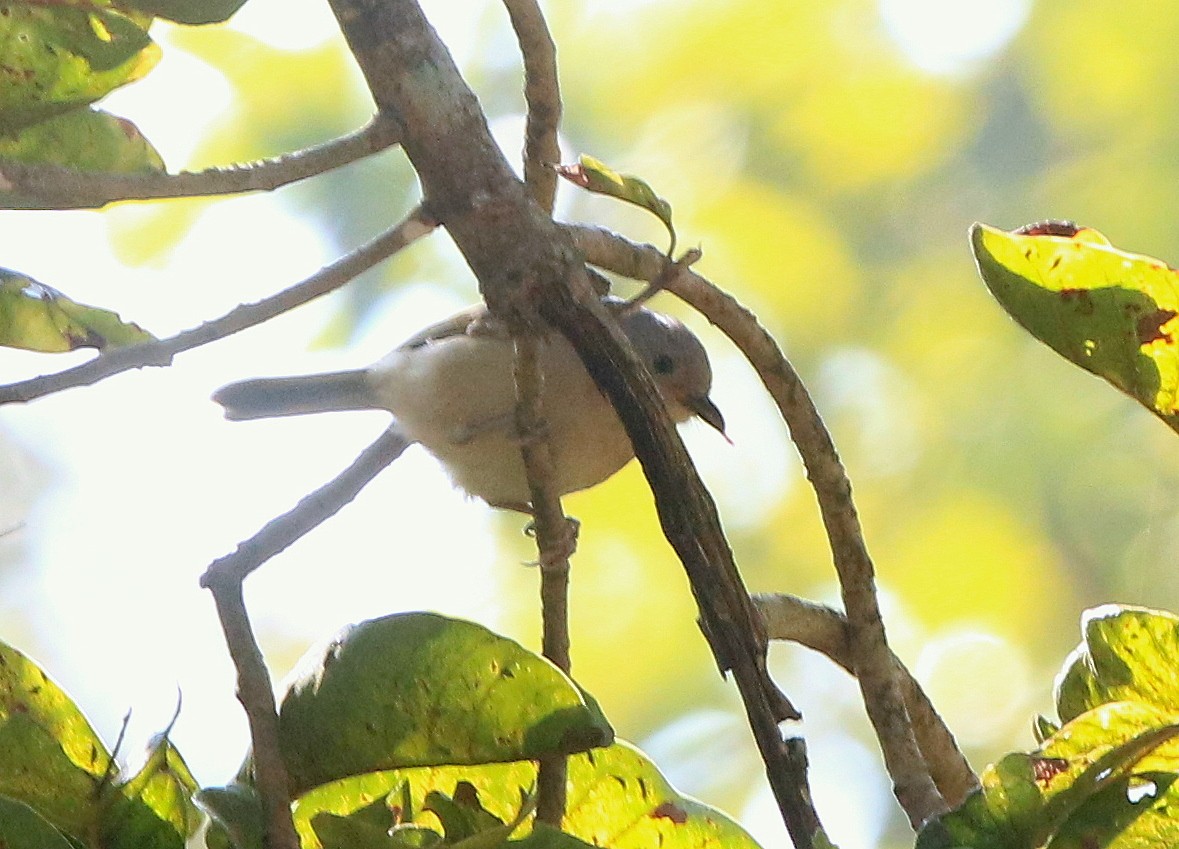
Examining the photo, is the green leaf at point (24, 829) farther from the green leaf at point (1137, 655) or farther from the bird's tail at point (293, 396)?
the bird's tail at point (293, 396)

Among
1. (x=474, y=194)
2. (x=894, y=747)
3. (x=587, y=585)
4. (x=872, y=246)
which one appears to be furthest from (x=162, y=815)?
(x=872, y=246)

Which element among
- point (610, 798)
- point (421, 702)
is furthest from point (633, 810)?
point (421, 702)

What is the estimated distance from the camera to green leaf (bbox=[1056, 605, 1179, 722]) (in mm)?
1009

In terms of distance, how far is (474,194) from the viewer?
1.12 meters

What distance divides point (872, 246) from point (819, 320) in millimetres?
401

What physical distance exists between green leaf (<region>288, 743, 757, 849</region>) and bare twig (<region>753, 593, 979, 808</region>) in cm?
30

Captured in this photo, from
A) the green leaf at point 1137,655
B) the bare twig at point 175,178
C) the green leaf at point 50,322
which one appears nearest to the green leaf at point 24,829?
the bare twig at point 175,178

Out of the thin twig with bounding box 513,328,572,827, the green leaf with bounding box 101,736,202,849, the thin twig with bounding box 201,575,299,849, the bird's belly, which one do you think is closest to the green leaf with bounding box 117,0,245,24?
the thin twig with bounding box 513,328,572,827

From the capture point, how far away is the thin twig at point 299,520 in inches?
39.8

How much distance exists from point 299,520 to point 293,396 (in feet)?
4.86

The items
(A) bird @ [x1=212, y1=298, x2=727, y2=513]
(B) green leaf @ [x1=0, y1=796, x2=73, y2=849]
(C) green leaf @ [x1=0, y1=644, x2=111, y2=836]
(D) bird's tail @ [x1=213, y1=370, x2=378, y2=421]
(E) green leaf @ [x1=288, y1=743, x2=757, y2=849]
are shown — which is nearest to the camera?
(B) green leaf @ [x1=0, y1=796, x2=73, y2=849]

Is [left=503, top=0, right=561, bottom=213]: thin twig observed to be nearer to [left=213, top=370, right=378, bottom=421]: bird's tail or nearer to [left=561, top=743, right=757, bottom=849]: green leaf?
[left=561, top=743, right=757, bottom=849]: green leaf

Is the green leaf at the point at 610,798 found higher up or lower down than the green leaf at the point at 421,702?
lower down

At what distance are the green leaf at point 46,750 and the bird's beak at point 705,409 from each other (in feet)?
6.04
